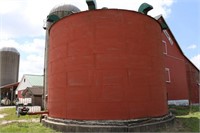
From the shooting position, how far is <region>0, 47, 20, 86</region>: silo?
3723cm

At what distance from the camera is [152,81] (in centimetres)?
966

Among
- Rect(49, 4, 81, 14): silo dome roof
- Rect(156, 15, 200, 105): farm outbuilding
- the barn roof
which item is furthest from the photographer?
the barn roof

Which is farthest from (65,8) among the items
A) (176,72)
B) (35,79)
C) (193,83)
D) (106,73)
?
(35,79)

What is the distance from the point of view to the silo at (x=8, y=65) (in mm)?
37228

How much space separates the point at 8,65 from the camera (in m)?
37.4

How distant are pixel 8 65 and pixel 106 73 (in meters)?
33.1

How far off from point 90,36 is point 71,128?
157 inches

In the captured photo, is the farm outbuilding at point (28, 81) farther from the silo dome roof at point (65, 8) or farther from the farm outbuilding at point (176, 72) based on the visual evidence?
the farm outbuilding at point (176, 72)

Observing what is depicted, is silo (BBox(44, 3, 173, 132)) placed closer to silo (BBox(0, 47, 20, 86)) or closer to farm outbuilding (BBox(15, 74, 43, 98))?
farm outbuilding (BBox(15, 74, 43, 98))

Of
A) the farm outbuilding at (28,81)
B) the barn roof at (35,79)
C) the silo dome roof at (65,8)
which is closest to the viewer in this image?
the silo dome roof at (65,8)

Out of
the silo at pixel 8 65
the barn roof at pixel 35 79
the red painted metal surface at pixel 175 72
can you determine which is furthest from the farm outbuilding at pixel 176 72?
the silo at pixel 8 65

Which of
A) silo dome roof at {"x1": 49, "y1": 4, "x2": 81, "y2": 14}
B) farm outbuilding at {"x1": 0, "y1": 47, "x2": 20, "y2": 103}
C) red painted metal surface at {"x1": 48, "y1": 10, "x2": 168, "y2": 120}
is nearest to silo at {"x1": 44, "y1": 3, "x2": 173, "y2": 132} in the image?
red painted metal surface at {"x1": 48, "y1": 10, "x2": 168, "y2": 120}

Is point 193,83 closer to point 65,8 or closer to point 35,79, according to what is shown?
point 65,8

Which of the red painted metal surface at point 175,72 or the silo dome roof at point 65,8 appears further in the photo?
the red painted metal surface at point 175,72
